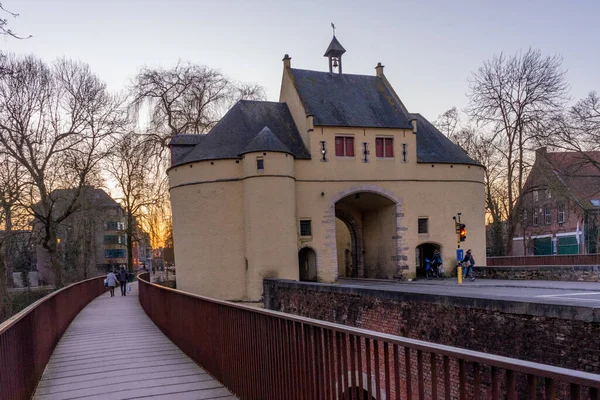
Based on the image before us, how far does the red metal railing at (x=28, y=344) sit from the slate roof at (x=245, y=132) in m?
14.8

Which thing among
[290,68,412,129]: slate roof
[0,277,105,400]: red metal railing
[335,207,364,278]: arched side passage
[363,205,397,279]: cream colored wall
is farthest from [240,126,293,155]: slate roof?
[0,277,105,400]: red metal railing

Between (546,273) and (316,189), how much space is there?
38.3ft

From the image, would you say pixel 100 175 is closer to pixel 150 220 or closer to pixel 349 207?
pixel 150 220

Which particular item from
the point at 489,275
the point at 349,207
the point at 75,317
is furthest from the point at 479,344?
the point at 349,207

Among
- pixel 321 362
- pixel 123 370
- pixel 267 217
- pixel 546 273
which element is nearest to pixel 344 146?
pixel 267 217

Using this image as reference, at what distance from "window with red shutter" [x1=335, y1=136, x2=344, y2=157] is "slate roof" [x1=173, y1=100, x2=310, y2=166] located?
1.68 metres

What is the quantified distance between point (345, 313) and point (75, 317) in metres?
8.49

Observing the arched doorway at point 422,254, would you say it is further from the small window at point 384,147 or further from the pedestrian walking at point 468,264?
the small window at point 384,147

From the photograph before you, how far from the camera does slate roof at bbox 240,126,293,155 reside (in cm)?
2431

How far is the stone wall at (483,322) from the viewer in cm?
727

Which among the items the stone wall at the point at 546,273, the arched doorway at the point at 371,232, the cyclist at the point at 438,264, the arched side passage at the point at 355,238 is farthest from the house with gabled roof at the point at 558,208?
the arched side passage at the point at 355,238

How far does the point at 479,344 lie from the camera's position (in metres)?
9.37

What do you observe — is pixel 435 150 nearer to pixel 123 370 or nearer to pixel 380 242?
pixel 380 242

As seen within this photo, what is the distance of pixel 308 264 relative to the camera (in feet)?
91.1
